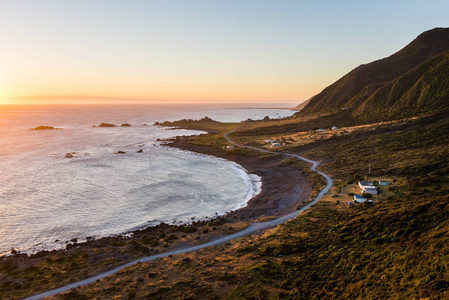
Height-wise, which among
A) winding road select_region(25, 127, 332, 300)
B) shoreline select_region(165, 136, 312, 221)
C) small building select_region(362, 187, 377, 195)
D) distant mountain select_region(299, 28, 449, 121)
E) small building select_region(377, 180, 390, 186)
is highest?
distant mountain select_region(299, 28, 449, 121)

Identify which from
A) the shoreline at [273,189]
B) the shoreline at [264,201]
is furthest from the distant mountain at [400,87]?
the shoreline at [264,201]

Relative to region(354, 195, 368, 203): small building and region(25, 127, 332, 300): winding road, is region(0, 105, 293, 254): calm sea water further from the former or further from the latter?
region(354, 195, 368, 203): small building

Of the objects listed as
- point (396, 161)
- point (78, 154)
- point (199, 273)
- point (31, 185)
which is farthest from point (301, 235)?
point (78, 154)

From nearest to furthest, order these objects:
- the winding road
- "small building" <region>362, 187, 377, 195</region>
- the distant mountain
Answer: the winding road → "small building" <region>362, 187, 377, 195</region> → the distant mountain

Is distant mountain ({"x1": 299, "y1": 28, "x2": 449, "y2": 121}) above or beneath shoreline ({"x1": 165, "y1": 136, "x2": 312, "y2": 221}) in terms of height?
above

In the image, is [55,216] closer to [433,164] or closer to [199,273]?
[199,273]

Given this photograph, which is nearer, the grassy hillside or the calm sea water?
the grassy hillside

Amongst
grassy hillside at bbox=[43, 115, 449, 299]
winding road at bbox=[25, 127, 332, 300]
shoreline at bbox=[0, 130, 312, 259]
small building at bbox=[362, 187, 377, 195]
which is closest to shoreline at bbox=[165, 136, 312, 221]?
shoreline at bbox=[0, 130, 312, 259]

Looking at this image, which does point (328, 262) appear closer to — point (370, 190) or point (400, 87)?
point (370, 190)

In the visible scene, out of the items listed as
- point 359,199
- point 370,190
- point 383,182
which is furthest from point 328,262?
point 383,182
